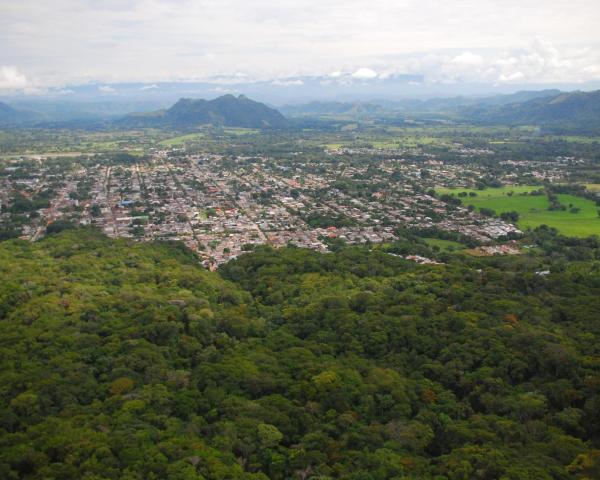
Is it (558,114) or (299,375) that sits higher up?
(558,114)

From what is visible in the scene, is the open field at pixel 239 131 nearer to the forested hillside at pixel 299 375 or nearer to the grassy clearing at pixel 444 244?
the grassy clearing at pixel 444 244

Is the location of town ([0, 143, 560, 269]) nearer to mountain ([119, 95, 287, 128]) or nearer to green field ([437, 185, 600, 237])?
green field ([437, 185, 600, 237])

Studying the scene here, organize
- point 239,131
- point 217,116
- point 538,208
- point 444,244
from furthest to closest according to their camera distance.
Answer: point 217,116, point 239,131, point 538,208, point 444,244

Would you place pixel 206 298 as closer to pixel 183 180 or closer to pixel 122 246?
pixel 122 246

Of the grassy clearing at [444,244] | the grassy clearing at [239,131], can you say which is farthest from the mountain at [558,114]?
the grassy clearing at [444,244]

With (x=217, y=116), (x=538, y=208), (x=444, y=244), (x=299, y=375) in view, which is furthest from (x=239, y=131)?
(x=299, y=375)

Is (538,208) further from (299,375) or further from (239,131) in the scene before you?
(239,131)

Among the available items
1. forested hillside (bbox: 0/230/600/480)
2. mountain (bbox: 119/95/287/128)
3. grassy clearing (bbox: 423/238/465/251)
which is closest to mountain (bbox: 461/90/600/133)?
mountain (bbox: 119/95/287/128)
